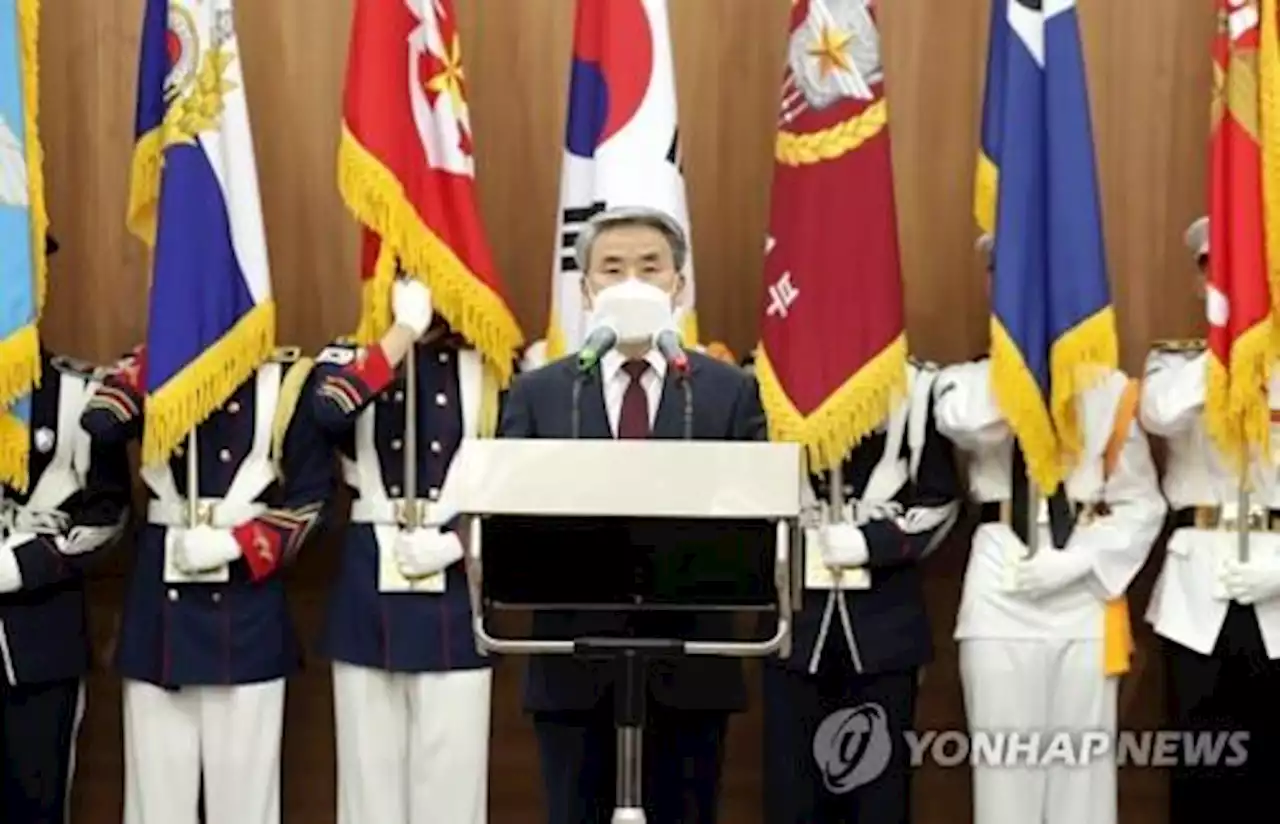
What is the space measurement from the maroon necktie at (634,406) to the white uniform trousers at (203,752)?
1397 millimetres

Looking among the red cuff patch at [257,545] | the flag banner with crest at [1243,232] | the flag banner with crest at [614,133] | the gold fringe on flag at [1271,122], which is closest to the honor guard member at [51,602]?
the red cuff patch at [257,545]

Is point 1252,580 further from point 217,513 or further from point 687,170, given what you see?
point 217,513

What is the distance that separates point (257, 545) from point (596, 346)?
55.4 inches

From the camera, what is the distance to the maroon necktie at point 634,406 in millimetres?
2854

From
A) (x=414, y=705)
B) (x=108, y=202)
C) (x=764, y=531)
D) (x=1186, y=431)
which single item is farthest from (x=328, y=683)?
(x=764, y=531)

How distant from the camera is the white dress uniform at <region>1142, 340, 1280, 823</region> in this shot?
3830mm

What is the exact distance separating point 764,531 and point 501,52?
2379mm

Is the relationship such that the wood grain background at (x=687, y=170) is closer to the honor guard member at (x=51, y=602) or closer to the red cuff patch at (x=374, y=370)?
the honor guard member at (x=51, y=602)

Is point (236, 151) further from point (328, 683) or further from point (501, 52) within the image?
point (328, 683)

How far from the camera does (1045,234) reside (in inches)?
159

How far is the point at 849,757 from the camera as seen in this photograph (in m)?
3.87

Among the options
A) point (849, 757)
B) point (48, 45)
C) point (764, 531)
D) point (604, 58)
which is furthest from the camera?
point (48, 45)

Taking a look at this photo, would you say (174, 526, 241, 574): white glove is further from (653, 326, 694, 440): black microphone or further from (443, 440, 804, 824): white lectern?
(443, 440, 804, 824): white lectern

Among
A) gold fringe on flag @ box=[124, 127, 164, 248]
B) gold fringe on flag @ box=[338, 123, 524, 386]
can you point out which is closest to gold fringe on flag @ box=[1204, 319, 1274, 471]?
gold fringe on flag @ box=[338, 123, 524, 386]
